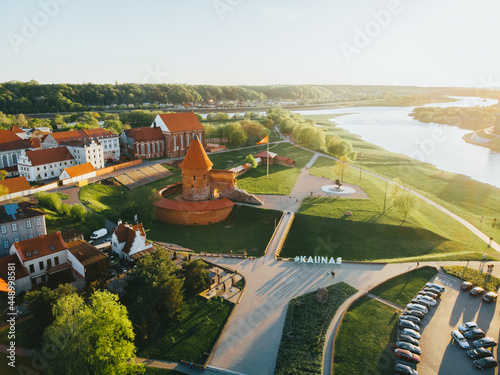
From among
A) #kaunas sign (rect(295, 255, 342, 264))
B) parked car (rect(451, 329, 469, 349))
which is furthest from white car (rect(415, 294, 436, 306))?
#kaunas sign (rect(295, 255, 342, 264))

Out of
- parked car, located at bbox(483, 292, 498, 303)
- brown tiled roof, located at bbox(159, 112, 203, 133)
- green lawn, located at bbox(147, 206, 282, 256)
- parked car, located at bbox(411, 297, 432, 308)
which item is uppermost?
brown tiled roof, located at bbox(159, 112, 203, 133)

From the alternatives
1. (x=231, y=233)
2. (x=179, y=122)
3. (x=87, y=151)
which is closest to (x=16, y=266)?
(x=231, y=233)

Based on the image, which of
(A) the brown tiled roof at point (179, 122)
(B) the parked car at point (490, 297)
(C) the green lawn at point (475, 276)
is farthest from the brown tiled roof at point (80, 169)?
(B) the parked car at point (490, 297)

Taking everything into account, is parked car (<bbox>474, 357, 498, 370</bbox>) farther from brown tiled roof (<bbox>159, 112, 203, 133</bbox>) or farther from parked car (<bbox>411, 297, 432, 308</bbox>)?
brown tiled roof (<bbox>159, 112, 203, 133</bbox>)

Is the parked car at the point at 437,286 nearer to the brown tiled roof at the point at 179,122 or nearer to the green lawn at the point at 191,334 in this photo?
the green lawn at the point at 191,334

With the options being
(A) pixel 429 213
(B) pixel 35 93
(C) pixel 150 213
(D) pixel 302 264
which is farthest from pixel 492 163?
(B) pixel 35 93

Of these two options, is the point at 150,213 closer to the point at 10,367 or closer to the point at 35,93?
the point at 10,367
